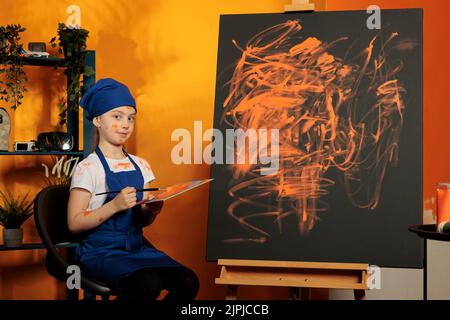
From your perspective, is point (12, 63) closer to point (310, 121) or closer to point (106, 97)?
point (106, 97)

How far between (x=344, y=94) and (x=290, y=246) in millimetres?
669

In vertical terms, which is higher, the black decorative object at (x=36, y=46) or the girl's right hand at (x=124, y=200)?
the black decorative object at (x=36, y=46)

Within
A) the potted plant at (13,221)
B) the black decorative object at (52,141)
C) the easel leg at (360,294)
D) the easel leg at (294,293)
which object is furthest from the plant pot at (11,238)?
the easel leg at (360,294)

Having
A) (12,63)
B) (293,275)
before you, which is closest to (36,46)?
(12,63)

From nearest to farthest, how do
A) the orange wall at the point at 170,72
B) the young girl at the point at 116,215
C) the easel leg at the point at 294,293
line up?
the young girl at the point at 116,215
the easel leg at the point at 294,293
the orange wall at the point at 170,72

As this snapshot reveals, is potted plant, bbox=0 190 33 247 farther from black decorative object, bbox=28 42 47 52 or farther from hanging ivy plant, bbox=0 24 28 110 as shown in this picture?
black decorative object, bbox=28 42 47 52

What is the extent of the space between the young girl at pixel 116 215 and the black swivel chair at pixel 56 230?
0.06 meters

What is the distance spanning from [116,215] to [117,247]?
0.39ft

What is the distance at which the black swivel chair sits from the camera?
2.20 m

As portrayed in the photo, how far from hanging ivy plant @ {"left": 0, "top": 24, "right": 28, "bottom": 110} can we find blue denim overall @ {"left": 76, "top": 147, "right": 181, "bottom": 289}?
0.69 metres

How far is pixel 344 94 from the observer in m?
2.62

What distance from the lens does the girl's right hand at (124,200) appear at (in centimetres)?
224

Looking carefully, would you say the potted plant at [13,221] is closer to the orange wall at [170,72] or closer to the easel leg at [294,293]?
the orange wall at [170,72]

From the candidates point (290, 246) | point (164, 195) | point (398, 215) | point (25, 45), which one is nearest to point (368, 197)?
point (398, 215)
